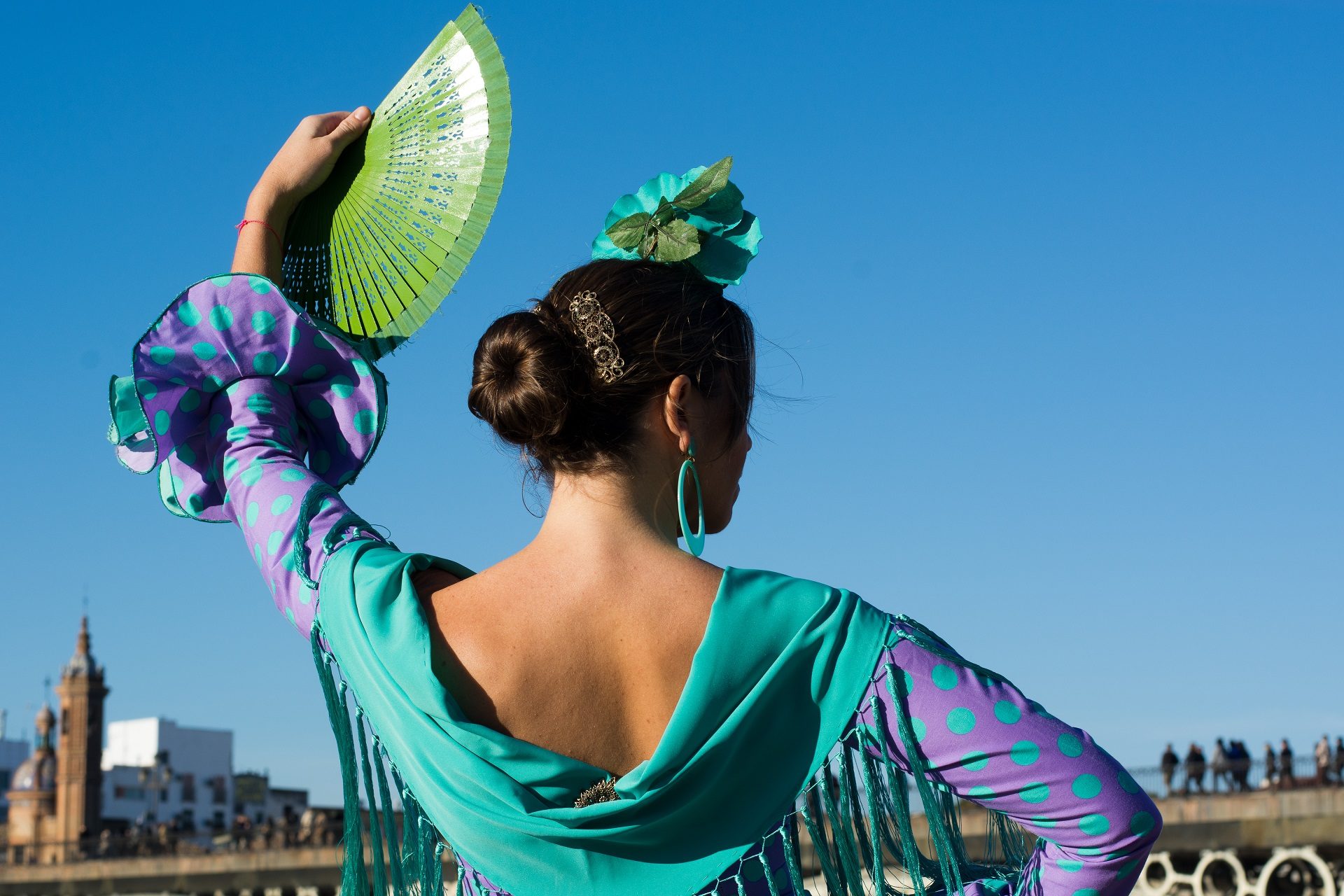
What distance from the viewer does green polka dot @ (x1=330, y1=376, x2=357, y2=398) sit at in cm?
199

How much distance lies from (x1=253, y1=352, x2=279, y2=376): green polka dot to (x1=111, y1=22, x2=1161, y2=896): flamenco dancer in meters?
0.23

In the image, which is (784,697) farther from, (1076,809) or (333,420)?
(333,420)

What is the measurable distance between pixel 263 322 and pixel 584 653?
706mm

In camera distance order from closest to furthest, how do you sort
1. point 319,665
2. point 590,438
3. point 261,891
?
point 590,438, point 319,665, point 261,891

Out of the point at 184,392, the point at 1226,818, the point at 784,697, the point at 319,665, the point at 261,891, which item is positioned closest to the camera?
the point at 784,697

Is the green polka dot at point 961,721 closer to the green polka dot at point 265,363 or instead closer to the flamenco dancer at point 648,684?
the flamenco dancer at point 648,684

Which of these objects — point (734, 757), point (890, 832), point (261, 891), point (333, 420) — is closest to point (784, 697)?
point (734, 757)

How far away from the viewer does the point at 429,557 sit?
1.64 m

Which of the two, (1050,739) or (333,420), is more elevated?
(333,420)

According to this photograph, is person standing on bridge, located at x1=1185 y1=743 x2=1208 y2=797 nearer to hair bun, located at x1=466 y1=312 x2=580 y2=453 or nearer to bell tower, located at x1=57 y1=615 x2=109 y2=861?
hair bun, located at x1=466 y1=312 x2=580 y2=453

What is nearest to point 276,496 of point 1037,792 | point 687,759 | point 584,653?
point 584,653

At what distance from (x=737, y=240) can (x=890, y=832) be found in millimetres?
691

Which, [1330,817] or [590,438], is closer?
[590,438]

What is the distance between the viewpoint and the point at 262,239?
202 cm
